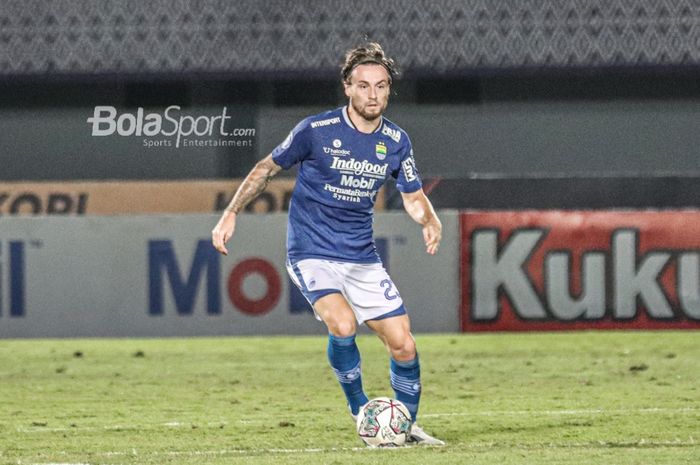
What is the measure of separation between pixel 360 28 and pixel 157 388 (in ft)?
32.5

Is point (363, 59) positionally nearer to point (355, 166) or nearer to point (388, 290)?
point (355, 166)

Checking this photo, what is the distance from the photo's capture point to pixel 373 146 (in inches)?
347

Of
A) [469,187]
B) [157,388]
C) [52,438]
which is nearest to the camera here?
[52,438]

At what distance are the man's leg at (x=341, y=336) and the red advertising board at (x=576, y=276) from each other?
892 centimetres

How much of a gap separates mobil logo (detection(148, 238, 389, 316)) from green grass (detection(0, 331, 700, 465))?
1.53 ft

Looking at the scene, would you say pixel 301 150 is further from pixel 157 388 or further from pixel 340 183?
pixel 157 388

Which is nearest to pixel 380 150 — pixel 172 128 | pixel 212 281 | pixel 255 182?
pixel 255 182

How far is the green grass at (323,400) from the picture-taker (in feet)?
27.9

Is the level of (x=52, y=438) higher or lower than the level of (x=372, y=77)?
lower

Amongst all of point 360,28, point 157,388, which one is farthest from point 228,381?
point 360,28

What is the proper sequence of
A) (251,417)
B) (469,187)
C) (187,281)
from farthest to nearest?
(469,187)
(187,281)
(251,417)

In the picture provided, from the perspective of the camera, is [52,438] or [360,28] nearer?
[52,438]

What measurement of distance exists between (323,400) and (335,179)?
3.44 m

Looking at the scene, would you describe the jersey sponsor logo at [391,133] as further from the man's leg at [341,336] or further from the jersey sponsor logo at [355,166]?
the man's leg at [341,336]
